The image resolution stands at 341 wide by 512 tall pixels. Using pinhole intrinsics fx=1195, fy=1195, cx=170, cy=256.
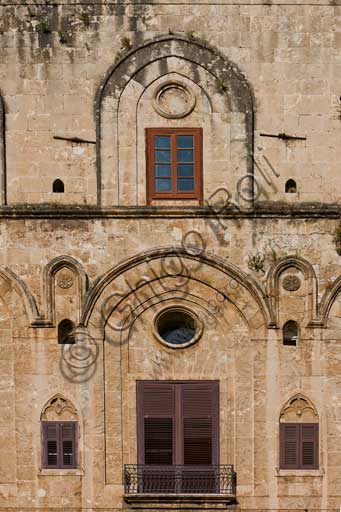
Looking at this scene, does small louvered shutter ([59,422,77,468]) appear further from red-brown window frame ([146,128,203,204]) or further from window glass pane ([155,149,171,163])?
window glass pane ([155,149,171,163])

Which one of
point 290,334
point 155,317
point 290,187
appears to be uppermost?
point 290,187

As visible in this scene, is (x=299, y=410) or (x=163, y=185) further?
(x=163, y=185)

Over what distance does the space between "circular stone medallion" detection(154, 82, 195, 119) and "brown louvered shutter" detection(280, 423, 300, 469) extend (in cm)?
738

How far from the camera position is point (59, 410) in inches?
1051

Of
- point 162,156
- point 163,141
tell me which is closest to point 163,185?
point 162,156

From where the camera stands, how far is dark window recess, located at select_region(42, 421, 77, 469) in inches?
1049

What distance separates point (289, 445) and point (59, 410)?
17.0 ft

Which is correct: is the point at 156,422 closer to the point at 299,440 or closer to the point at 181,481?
the point at 181,481

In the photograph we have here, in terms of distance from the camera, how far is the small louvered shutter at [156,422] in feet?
87.7

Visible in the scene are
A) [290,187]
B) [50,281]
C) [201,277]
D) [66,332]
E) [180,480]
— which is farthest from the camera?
[290,187]

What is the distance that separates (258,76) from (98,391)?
793 centimetres

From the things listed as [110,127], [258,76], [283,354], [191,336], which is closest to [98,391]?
[191,336]

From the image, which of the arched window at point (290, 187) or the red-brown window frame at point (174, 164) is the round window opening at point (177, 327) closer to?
the red-brown window frame at point (174, 164)

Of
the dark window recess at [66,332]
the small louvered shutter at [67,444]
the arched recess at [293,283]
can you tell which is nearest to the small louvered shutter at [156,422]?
the small louvered shutter at [67,444]
